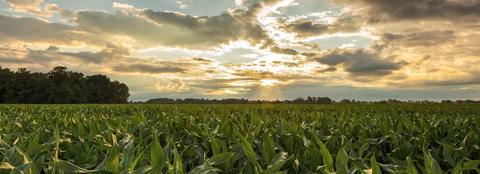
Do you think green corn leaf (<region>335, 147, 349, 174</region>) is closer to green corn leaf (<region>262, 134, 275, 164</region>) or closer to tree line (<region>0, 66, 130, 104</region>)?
green corn leaf (<region>262, 134, 275, 164</region>)

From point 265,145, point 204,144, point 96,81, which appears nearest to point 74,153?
point 204,144

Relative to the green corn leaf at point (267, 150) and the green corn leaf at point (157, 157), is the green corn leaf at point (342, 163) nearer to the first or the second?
the green corn leaf at point (267, 150)

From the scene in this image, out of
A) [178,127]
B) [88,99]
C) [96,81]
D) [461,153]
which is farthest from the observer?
[96,81]

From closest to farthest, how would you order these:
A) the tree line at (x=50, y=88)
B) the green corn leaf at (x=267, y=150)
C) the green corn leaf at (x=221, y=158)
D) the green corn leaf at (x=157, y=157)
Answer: the green corn leaf at (x=157, y=157)
the green corn leaf at (x=221, y=158)
the green corn leaf at (x=267, y=150)
the tree line at (x=50, y=88)

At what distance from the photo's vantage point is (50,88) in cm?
9800

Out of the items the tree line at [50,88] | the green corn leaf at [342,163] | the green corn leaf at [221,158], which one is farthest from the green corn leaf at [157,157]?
the tree line at [50,88]

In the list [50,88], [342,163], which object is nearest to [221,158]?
[342,163]

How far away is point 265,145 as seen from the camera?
2.71 metres

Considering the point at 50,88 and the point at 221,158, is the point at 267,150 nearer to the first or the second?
the point at 221,158

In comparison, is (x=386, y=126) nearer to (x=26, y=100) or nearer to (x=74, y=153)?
(x=74, y=153)

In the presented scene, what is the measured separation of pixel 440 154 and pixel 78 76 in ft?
397

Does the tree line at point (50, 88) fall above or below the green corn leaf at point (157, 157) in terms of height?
above

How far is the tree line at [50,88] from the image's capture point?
9819 cm

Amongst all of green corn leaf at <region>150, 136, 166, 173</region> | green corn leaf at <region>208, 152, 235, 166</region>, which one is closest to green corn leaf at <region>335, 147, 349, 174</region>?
green corn leaf at <region>208, 152, 235, 166</region>
